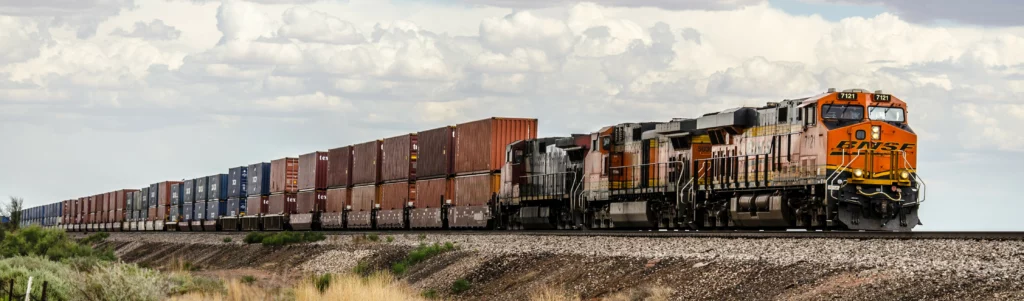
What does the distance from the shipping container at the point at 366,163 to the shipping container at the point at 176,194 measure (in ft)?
81.1

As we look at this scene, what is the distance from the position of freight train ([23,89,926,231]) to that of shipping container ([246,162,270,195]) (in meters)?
4.97

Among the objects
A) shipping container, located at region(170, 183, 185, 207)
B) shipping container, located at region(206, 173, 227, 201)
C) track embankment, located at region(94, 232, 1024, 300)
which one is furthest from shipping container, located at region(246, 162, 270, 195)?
track embankment, located at region(94, 232, 1024, 300)

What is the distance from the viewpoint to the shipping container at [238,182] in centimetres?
5528

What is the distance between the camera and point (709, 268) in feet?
Answer: 52.6

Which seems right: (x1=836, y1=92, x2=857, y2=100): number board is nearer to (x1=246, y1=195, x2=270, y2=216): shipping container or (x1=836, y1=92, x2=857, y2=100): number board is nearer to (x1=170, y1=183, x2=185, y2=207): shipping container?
(x1=246, y1=195, x2=270, y2=216): shipping container

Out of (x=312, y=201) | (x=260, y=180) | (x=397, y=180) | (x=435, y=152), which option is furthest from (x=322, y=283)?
(x=260, y=180)

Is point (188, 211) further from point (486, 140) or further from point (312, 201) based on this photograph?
point (486, 140)

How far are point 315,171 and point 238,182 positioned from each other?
34.2 ft

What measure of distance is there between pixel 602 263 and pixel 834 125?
516 cm

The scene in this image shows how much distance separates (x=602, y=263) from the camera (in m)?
18.6

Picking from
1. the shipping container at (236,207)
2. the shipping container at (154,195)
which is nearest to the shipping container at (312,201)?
the shipping container at (236,207)

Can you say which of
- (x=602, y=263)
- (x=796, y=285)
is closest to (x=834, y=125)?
(x=602, y=263)

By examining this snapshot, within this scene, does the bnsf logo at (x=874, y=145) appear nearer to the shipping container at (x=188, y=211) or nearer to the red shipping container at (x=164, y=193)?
the shipping container at (x=188, y=211)

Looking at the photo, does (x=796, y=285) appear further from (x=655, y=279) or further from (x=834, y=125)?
(x=834, y=125)
